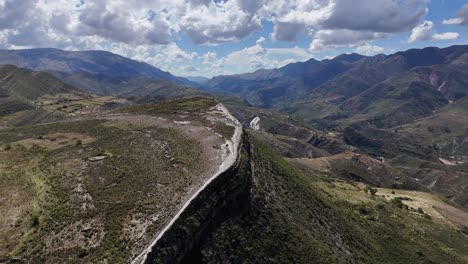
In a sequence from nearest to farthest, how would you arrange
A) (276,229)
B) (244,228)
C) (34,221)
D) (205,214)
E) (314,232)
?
(34,221) → (205,214) → (244,228) → (276,229) → (314,232)

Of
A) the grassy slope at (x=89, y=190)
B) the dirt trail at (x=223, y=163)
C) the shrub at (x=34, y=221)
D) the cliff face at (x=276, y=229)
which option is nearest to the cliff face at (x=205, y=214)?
the cliff face at (x=276, y=229)

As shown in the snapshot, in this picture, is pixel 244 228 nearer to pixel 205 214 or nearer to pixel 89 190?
pixel 205 214

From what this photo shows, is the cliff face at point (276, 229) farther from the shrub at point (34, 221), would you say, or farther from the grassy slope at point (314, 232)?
the shrub at point (34, 221)

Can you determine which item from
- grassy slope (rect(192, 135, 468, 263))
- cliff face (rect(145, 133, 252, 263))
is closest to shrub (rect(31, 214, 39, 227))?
cliff face (rect(145, 133, 252, 263))

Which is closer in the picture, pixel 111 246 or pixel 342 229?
pixel 111 246

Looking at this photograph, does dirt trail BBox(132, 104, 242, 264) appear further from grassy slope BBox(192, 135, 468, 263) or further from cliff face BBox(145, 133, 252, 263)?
grassy slope BBox(192, 135, 468, 263)

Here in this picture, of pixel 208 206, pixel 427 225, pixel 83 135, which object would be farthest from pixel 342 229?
pixel 83 135

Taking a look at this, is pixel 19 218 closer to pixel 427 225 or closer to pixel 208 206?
pixel 208 206

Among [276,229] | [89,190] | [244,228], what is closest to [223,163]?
[244,228]

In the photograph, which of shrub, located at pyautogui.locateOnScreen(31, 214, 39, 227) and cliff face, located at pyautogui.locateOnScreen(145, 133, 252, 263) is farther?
shrub, located at pyautogui.locateOnScreen(31, 214, 39, 227)
